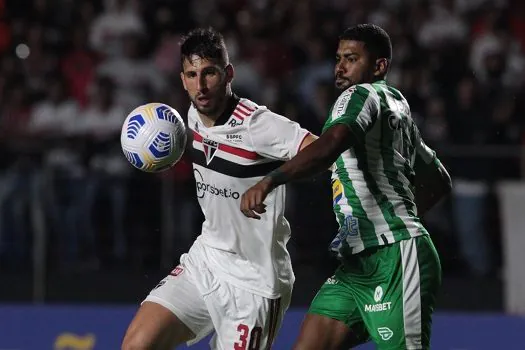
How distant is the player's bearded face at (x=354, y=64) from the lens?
5.33 meters

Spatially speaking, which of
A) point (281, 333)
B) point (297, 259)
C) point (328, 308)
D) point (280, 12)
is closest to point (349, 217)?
point (328, 308)

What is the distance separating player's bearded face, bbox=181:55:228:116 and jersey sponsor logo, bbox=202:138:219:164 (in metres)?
0.14

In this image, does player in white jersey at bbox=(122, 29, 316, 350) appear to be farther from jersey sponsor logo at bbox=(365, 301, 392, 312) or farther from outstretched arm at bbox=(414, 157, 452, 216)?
outstretched arm at bbox=(414, 157, 452, 216)

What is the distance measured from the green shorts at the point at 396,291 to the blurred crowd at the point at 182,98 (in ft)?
13.8

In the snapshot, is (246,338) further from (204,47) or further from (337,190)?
(204,47)

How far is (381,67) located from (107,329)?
4043 mm

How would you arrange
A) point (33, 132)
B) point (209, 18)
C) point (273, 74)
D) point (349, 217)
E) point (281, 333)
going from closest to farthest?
point (349, 217) < point (281, 333) < point (33, 132) < point (273, 74) < point (209, 18)

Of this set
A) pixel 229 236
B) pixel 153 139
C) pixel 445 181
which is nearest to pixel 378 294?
pixel 229 236

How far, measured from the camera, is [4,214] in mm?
9789

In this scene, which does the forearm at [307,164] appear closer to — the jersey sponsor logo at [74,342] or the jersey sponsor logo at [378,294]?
the jersey sponsor logo at [378,294]

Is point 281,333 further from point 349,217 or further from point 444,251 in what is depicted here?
point 349,217

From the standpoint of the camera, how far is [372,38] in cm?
534

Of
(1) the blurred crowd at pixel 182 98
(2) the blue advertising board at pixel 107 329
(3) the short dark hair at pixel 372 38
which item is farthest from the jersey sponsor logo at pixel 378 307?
(1) the blurred crowd at pixel 182 98

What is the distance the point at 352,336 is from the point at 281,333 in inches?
118
